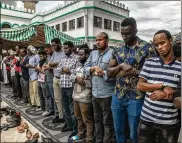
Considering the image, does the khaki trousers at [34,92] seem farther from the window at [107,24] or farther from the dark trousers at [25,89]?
the window at [107,24]

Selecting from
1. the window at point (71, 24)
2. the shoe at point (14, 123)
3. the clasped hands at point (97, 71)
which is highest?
the window at point (71, 24)

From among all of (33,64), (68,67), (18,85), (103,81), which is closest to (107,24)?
(18,85)

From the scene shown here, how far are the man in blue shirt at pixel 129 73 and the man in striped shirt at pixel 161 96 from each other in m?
0.29

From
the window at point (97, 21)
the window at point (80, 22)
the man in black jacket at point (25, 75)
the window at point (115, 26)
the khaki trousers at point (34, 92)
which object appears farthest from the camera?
the window at point (115, 26)

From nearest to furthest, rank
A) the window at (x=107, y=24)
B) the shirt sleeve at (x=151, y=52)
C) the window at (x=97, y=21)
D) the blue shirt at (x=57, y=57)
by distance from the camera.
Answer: the shirt sleeve at (x=151, y=52)
the blue shirt at (x=57, y=57)
the window at (x=97, y=21)
the window at (x=107, y=24)

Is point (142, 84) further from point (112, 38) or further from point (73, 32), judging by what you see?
point (112, 38)

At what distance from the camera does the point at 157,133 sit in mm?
2076

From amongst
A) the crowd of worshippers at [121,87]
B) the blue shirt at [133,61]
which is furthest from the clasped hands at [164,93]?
the blue shirt at [133,61]

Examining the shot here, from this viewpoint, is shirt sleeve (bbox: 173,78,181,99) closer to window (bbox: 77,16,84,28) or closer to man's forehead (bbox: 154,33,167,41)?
man's forehead (bbox: 154,33,167,41)

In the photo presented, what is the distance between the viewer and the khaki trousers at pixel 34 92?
578 centimetres

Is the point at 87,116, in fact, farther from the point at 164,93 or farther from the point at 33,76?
the point at 33,76

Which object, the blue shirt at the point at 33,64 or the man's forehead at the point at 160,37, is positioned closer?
the man's forehead at the point at 160,37

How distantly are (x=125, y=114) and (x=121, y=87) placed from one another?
0.36m

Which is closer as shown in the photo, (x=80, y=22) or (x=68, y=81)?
(x=68, y=81)
